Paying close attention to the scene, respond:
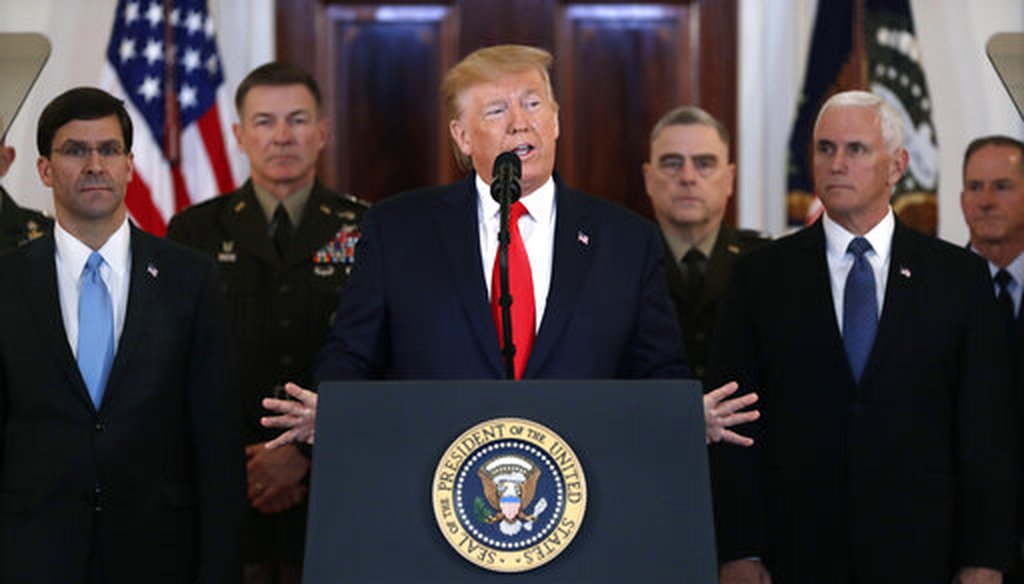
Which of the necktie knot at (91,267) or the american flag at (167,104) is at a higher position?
the american flag at (167,104)

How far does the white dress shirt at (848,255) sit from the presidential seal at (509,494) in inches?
58.5

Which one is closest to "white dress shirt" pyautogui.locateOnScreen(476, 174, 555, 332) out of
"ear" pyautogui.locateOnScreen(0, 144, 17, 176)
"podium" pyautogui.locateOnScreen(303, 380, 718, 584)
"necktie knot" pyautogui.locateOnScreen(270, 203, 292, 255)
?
"podium" pyautogui.locateOnScreen(303, 380, 718, 584)

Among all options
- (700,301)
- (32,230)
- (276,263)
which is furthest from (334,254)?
(700,301)

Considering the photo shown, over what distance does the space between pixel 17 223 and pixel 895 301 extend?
7.64ft

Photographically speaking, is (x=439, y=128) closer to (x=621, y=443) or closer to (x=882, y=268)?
(x=882, y=268)

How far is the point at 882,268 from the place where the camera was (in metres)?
3.67

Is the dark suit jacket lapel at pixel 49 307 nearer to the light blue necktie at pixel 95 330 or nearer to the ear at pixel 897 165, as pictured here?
the light blue necktie at pixel 95 330

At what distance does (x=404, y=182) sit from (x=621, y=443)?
3.83m

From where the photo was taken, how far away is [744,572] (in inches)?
143

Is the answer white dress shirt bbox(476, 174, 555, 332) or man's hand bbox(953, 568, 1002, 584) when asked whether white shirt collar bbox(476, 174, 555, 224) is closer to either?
white dress shirt bbox(476, 174, 555, 332)

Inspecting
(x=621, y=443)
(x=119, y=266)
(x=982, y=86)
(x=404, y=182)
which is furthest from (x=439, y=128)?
(x=621, y=443)

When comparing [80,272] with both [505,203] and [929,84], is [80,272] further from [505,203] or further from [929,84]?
[929,84]

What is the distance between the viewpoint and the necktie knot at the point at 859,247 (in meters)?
3.68

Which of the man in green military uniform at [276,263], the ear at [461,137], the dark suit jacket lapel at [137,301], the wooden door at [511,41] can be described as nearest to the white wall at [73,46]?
the wooden door at [511,41]
